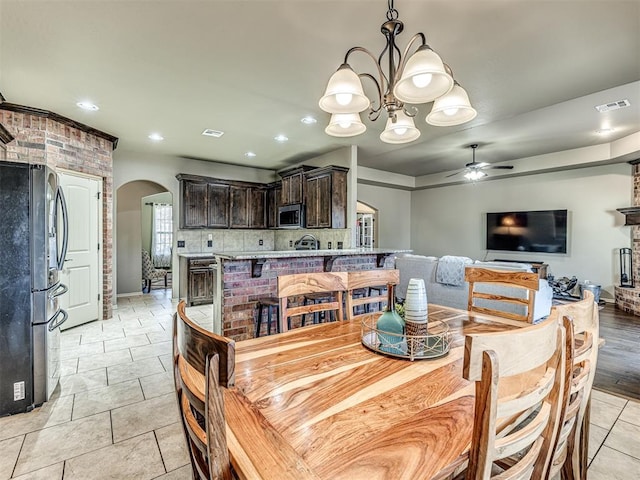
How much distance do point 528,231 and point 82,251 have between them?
797 cm

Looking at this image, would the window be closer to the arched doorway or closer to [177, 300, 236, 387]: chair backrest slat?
the arched doorway

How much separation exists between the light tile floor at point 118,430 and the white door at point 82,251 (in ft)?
3.99

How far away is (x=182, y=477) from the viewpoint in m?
1.67

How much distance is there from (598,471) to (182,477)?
2213 mm

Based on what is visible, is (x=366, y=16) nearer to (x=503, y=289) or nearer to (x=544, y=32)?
(x=544, y=32)

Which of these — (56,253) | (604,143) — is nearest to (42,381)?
(56,253)

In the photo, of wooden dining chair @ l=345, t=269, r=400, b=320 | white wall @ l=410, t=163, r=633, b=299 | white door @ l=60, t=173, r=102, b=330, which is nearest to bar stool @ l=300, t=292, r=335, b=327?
wooden dining chair @ l=345, t=269, r=400, b=320

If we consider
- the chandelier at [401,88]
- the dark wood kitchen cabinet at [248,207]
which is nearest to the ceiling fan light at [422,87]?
the chandelier at [401,88]

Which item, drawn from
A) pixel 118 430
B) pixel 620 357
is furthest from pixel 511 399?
pixel 620 357

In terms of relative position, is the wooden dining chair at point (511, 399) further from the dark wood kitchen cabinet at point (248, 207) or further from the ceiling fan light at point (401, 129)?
the dark wood kitchen cabinet at point (248, 207)

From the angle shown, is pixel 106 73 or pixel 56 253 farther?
pixel 106 73

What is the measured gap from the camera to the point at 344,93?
70.4 inches

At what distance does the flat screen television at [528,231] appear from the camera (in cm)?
Answer: 632

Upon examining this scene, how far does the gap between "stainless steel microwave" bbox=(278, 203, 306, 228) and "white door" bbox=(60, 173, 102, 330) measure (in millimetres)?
2954
